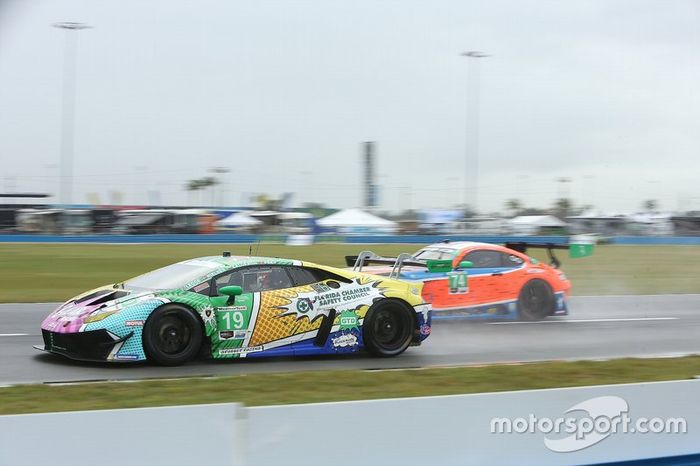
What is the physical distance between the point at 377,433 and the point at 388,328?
5189mm

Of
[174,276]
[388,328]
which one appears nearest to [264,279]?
[174,276]

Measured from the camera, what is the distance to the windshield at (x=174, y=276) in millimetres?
8641

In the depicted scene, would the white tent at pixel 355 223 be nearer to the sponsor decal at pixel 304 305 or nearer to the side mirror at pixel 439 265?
the side mirror at pixel 439 265

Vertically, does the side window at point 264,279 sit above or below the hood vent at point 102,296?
above

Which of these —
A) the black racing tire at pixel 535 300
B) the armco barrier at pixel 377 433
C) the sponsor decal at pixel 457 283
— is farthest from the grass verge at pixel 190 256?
the armco barrier at pixel 377 433

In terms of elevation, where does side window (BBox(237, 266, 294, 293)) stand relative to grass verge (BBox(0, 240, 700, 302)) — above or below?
above

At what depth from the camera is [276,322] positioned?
8867 millimetres

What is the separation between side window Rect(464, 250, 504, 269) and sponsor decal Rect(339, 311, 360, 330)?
420cm

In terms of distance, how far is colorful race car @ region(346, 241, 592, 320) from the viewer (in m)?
12.3

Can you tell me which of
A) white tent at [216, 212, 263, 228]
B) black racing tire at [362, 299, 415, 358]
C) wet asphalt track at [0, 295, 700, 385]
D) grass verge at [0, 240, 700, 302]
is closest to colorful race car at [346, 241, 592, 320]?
wet asphalt track at [0, 295, 700, 385]

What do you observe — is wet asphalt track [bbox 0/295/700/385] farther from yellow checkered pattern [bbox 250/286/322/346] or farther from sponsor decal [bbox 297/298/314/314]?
sponsor decal [bbox 297/298/314/314]

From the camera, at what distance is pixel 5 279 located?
2003 centimetres

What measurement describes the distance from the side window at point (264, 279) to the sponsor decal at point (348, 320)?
0.72 meters

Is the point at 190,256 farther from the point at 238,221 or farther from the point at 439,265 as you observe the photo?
the point at 439,265
